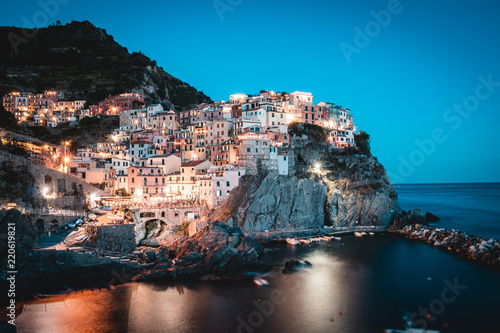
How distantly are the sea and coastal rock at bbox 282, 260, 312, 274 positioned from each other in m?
0.71

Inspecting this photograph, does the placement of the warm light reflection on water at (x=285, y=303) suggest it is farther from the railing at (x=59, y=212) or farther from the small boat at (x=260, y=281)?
the railing at (x=59, y=212)

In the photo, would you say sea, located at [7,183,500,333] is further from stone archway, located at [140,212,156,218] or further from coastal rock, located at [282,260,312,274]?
stone archway, located at [140,212,156,218]

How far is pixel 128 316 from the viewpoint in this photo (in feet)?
77.7

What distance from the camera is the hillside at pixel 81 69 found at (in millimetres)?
92188

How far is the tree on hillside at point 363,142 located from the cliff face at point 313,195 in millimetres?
4483

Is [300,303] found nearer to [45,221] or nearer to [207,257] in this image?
[207,257]

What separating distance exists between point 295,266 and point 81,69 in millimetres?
98704

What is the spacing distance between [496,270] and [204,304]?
27.9 metres

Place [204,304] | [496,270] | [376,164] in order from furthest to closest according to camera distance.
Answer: [376,164] → [496,270] → [204,304]

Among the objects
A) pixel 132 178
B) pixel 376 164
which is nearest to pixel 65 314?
pixel 132 178

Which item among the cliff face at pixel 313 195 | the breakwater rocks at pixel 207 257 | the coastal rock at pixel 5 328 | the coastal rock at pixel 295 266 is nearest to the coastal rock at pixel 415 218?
the cliff face at pixel 313 195

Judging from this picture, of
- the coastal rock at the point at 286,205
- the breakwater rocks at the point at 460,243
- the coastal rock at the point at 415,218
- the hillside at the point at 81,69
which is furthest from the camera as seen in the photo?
the hillside at the point at 81,69

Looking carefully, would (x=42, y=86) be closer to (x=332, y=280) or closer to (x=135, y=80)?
(x=135, y=80)

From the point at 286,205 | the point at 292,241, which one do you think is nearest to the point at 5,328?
the point at 292,241
